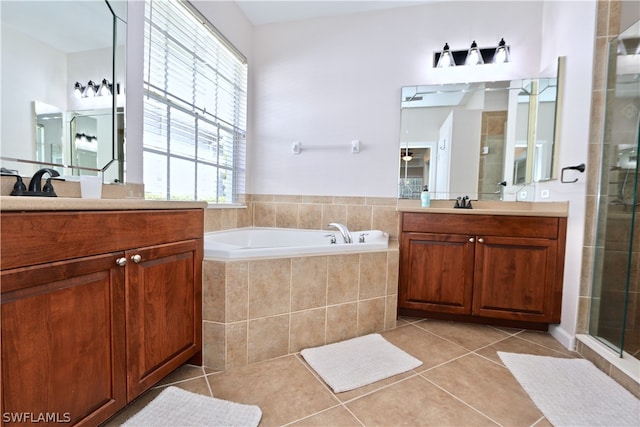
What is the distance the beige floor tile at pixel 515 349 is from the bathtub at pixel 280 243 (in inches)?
34.3

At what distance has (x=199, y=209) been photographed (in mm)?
1502

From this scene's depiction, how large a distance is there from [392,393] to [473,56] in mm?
2630

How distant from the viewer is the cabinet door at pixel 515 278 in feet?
6.61

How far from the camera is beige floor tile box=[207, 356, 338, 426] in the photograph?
1246mm

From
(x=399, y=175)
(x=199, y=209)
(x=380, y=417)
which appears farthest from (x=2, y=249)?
(x=399, y=175)

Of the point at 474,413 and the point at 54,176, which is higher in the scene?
the point at 54,176

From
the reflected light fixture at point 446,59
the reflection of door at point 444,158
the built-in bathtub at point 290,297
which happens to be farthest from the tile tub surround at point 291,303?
the reflected light fixture at point 446,59

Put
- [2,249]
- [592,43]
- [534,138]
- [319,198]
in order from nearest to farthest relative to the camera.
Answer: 1. [2,249]
2. [592,43]
3. [534,138]
4. [319,198]

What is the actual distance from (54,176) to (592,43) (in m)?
2.93

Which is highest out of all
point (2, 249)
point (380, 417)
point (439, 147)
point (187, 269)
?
point (439, 147)

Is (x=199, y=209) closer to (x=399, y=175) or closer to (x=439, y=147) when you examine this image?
(x=399, y=175)

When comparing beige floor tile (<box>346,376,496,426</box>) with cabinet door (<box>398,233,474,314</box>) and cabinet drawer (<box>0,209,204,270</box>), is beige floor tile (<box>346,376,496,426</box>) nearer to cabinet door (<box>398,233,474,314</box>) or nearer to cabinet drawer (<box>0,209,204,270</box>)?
cabinet door (<box>398,233,474,314</box>)

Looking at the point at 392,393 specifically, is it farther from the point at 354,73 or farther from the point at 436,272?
the point at 354,73

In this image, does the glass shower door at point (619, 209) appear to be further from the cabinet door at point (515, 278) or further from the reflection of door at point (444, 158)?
the reflection of door at point (444, 158)
